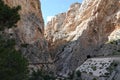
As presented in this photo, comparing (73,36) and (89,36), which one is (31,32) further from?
(73,36)

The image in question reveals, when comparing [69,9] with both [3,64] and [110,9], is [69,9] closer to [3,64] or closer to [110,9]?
[110,9]

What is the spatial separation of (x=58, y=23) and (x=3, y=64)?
74.0 metres

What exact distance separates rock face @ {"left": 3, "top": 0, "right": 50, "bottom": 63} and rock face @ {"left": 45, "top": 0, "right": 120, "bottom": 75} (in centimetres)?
756

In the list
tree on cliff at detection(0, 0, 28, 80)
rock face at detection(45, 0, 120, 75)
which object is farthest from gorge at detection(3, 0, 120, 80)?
tree on cliff at detection(0, 0, 28, 80)

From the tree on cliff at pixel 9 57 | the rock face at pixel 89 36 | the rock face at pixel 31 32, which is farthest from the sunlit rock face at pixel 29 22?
the tree on cliff at pixel 9 57

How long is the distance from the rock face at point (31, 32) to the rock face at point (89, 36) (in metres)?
7.56

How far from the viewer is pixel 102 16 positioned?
217ft

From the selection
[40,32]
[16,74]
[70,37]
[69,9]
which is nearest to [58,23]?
[69,9]

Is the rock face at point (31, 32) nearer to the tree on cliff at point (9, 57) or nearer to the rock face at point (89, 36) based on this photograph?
the rock face at point (89, 36)

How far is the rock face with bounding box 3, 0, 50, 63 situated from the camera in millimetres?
47938

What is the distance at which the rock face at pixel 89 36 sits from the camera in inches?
2394

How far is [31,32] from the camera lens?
52062mm

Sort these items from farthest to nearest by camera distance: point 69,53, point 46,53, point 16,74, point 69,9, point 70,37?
point 69,9
point 70,37
point 69,53
point 46,53
point 16,74

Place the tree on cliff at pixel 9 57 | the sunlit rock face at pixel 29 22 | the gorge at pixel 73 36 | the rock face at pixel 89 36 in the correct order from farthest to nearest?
the rock face at pixel 89 36
the gorge at pixel 73 36
the sunlit rock face at pixel 29 22
the tree on cliff at pixel 9 57
